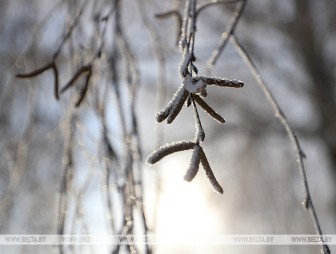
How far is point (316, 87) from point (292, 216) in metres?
1.46

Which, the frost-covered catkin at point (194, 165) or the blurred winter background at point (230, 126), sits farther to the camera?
the blurred winter background at point (230, 126)

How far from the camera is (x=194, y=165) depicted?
482mm

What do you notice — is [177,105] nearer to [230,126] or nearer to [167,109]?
[167,109]

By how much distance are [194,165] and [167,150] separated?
4 centimetres

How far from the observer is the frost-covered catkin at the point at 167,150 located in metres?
0.51

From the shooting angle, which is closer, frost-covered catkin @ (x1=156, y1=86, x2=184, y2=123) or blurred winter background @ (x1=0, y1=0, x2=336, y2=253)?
frost-covered catkin @ (x1=156, y1=86, x2=184, y2=123)

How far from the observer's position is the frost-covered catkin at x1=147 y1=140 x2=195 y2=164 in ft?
1.68

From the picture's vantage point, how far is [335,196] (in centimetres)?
430

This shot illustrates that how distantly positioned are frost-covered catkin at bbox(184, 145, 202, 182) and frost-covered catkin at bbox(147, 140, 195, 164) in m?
0.02

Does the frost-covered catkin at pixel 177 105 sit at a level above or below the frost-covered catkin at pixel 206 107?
above

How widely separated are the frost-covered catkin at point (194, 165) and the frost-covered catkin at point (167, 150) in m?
0.02

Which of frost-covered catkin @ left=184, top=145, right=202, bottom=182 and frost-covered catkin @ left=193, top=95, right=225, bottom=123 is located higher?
frost-covered catkin @ left=193, top=95, right=225, bottom=123

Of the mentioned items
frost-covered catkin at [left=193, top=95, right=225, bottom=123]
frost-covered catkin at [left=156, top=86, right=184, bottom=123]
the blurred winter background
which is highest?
frost-covered catkin at [left=156, top=86, right=184, bottom=123]

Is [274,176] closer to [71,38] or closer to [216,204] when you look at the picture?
[216,204]
